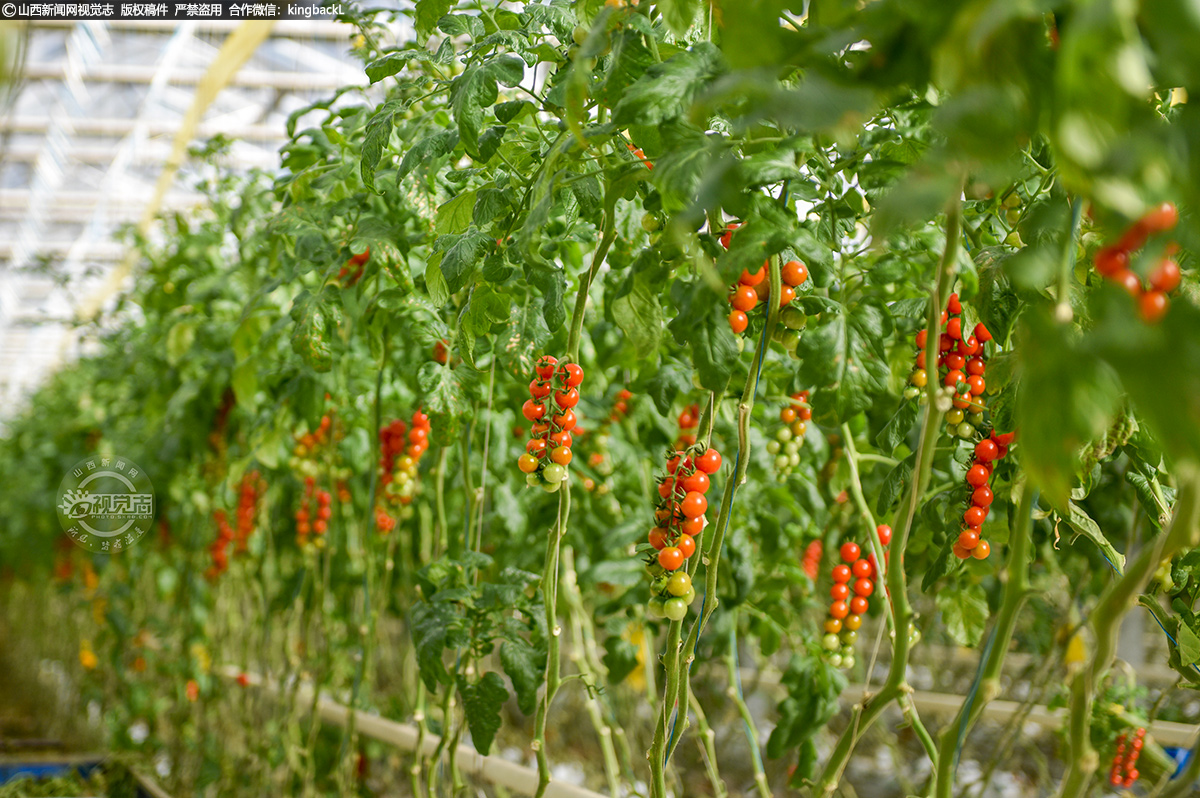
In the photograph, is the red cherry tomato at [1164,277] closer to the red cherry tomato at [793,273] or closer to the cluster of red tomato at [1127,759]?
the red cherry tomato at [793,273]

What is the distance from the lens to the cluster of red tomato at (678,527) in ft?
2.15

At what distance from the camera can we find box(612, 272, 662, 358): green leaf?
694mm

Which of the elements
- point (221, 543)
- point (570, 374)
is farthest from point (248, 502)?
point (570, 374)

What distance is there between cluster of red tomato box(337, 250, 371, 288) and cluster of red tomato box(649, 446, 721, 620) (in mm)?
580

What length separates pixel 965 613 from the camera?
979 mm

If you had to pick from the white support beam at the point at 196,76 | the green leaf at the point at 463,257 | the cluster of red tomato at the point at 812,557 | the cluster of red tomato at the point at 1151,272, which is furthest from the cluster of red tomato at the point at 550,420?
the white support beam at the point at 196,76

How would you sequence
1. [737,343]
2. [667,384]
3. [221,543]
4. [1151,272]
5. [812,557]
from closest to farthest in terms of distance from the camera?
[1151,272] < [737,343] < [667,384] < [812,557] < [221,543]

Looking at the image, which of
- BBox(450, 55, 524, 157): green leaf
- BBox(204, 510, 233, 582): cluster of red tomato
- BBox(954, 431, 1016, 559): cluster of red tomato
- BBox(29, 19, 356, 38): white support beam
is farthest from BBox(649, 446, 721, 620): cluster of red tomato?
Result: BBox(29, 19, 356, 38): white support beam

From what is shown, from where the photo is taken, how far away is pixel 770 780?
2287 millimetres

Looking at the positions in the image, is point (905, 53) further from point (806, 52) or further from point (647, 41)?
point (647, 41)

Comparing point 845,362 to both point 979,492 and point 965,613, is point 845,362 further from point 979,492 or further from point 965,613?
point 965,613

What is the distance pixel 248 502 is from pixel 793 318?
1.49m

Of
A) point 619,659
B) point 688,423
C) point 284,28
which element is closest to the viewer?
point 688,423

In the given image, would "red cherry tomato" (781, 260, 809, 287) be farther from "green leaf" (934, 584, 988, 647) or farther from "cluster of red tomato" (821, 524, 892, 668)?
"green leaf" (934, 584, 988, 647)
